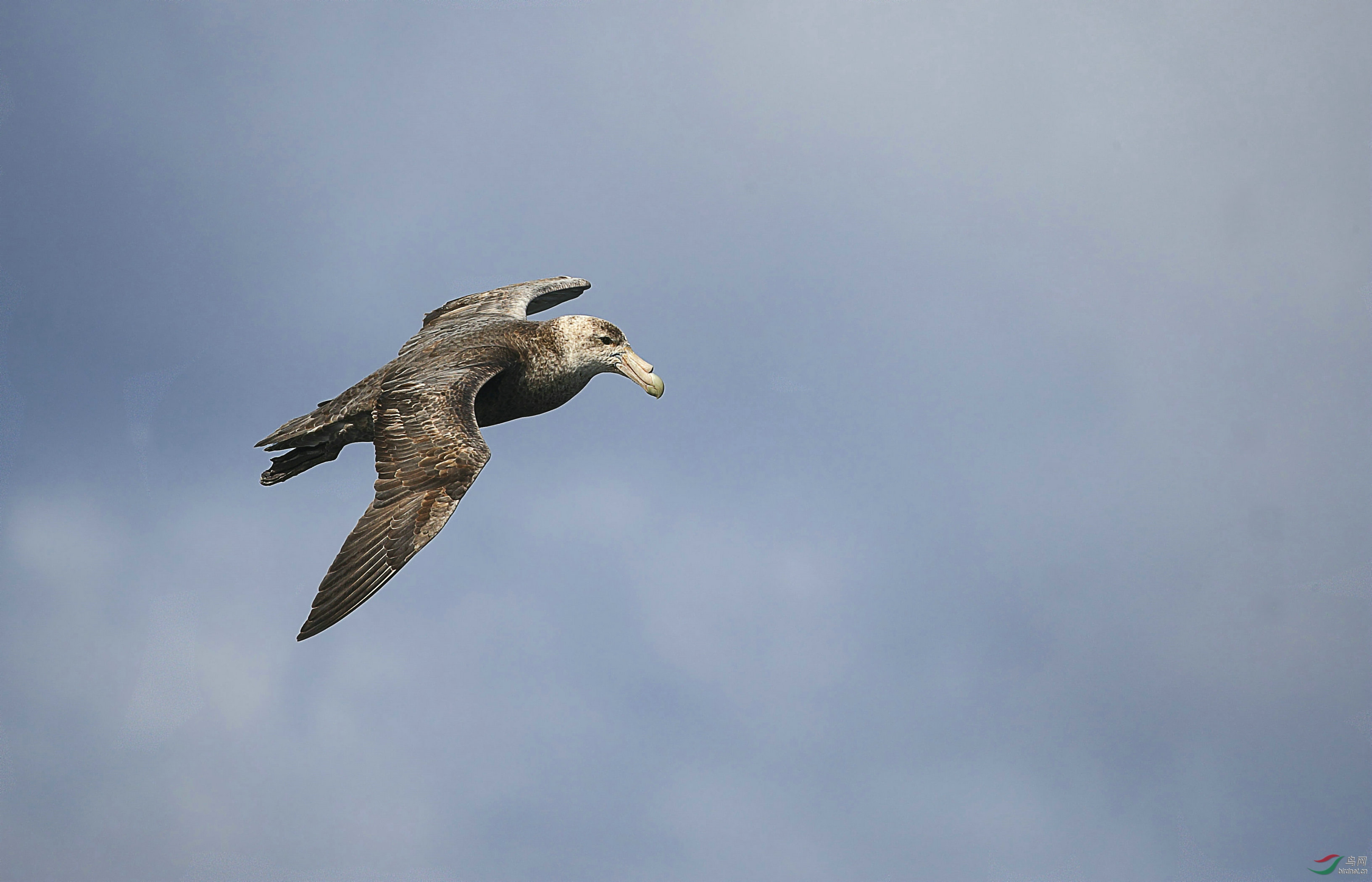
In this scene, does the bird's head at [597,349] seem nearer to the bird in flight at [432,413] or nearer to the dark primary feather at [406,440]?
the bird in flight at [432,413]

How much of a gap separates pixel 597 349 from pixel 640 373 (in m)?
0.73

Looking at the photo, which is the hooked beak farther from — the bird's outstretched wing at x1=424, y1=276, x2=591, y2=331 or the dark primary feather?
the bird's outstretched wing at x1=424, y1=276, x2=591, y2=331

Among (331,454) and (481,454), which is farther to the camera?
(331,454)

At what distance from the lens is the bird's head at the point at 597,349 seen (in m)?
16.4

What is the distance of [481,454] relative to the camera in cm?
1351

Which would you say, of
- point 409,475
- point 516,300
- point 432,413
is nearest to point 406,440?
point 432,413

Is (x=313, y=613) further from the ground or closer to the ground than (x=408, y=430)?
closer to the ground

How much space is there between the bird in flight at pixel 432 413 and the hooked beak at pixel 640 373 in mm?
14

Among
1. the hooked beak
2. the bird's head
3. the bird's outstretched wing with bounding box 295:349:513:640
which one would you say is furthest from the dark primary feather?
the hooked beak

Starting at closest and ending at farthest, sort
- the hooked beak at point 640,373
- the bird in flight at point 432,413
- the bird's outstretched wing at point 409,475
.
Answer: the bird's outstretched wing at point 409,475, the bird in flight at point 432,413, the hooked beak at point 640,373

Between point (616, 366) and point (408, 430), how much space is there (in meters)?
3.76

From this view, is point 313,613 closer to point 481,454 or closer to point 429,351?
point 481,454

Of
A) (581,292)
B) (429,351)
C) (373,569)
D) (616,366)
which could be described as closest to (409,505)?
(373,569)

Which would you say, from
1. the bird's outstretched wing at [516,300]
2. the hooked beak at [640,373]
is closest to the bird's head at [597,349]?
the hooked beak at [640,373]
